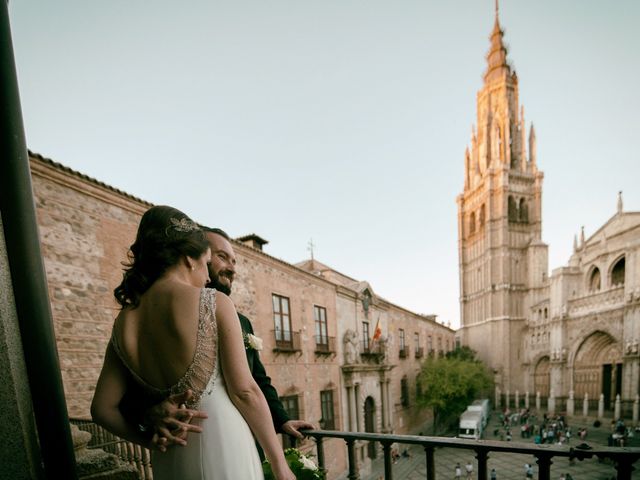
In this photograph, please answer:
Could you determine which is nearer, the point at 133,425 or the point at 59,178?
the point at 133,425

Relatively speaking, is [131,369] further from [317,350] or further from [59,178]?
[317,350]

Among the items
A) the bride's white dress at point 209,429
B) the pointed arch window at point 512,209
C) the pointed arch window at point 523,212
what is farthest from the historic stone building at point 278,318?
the pointed arch window at point 523,212

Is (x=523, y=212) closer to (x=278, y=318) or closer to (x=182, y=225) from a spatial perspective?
(x=278, y=318)

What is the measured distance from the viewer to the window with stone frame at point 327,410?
1278 centimetres

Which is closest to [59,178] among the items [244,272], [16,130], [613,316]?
[244,272]

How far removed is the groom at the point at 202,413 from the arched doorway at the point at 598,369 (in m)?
31.9

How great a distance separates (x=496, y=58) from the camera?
152 ft

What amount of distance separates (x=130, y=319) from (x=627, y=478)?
2.43 meters

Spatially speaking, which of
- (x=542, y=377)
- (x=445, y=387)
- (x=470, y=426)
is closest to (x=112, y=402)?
(x=470, y=426)

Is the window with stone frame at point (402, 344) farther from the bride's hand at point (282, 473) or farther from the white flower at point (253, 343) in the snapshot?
the bride's hand at point (282, 473)

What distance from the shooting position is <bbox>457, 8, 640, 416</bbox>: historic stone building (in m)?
24.1

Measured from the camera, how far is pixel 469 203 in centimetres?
4628

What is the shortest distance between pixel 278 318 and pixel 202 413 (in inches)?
410

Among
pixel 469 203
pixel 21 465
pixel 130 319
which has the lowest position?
pixel 21 465
